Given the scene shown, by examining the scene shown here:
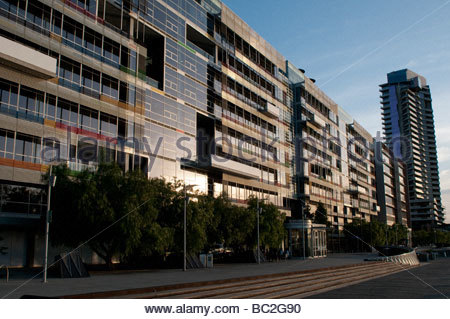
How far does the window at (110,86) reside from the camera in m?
40.2

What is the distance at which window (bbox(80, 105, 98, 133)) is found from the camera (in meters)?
37.5

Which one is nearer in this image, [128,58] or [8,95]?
[8,95]

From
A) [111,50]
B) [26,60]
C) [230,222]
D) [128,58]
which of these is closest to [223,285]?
[230,222]

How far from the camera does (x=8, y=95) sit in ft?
105

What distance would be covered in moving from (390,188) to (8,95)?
438 feet

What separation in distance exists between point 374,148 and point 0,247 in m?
118

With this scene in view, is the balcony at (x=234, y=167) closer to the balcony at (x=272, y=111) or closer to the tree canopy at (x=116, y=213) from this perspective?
the balcony at (x=272, y=111)

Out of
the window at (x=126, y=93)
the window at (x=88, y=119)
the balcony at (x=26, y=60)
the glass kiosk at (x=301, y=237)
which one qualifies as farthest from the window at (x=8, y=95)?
the glass kiosk at (x=301, y=237)

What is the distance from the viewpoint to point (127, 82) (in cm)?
4228

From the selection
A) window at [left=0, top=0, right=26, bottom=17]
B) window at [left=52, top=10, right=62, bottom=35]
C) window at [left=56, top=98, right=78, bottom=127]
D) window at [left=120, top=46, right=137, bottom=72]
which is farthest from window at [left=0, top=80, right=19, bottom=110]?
window at [left=120, top=46, right=137, bottom=72]

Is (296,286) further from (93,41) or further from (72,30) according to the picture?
(93,41)

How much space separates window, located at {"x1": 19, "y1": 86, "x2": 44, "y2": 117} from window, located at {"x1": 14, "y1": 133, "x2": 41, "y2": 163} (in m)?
1.98

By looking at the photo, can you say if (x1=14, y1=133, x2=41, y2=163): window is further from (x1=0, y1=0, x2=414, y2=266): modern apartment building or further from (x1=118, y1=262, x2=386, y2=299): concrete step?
(x1=118, y1=262, x2=386, y2=299): concrete step

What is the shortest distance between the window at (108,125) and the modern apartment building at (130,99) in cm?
10
